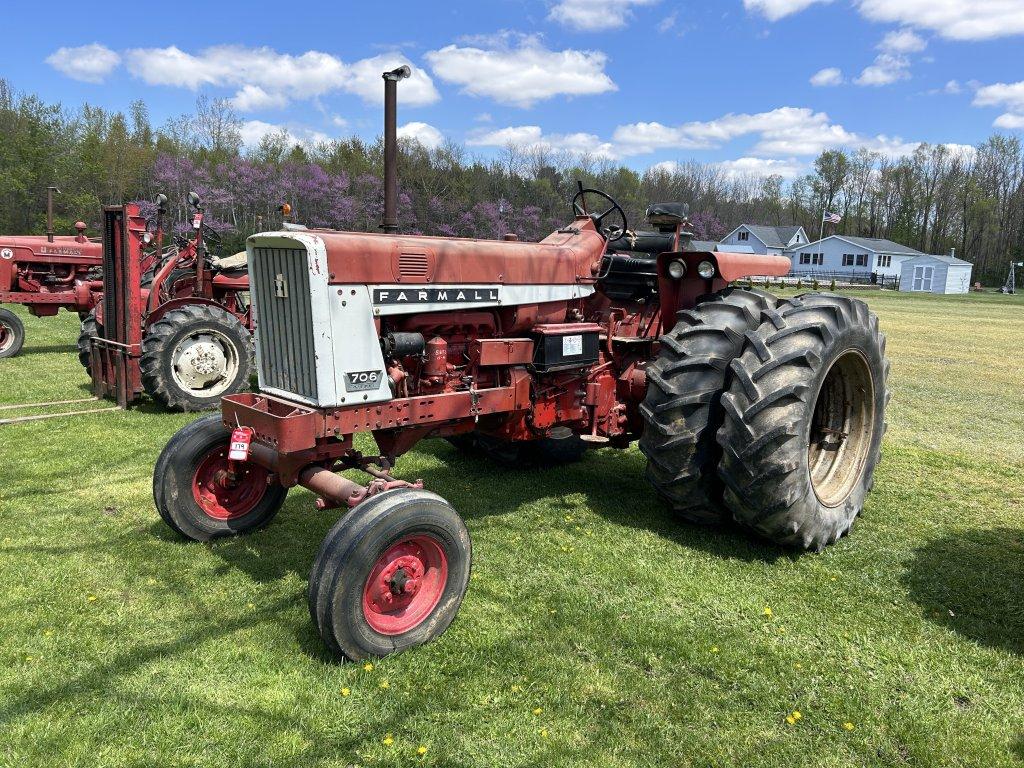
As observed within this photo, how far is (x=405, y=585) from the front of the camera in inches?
124

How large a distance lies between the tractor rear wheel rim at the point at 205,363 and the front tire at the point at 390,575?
211 inches

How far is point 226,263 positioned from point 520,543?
7070mm

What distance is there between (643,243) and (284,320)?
297 centimetres

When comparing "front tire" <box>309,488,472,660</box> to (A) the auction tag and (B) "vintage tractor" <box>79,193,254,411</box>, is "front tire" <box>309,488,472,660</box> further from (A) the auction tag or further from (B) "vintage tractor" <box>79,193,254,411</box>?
(B) "vintage tractor" <box>79,193,254,411</box>

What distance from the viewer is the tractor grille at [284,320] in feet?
11.1

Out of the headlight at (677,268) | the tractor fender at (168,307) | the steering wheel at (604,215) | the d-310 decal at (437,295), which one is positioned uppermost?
the steering wheel at (604,215)

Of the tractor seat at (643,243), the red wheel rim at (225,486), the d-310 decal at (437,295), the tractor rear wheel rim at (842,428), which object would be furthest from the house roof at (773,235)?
the red wheel rim at (225,486)

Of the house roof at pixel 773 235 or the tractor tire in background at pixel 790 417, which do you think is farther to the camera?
the house roof at pixel 773 235

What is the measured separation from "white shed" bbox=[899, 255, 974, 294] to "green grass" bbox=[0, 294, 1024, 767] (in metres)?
51.9

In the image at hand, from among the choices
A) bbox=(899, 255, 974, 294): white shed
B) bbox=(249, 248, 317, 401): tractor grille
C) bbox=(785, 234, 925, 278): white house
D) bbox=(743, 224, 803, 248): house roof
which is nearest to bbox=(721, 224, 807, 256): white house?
bbox=(743, 224, 803, 248): house roof

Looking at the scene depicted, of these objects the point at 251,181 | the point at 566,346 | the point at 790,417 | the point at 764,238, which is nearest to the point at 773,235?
the point at 764,238

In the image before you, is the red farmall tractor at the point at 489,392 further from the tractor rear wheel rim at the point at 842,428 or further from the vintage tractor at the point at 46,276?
the vintage tractor at the point at 46,276

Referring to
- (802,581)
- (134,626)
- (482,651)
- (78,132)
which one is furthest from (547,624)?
(78,132)

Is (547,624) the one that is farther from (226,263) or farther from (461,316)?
(226,263)
